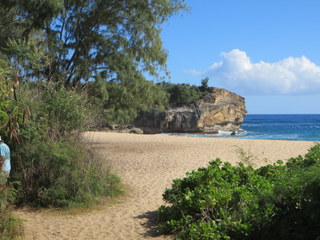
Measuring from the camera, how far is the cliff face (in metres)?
56.6

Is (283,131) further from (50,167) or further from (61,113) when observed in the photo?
(50,167)

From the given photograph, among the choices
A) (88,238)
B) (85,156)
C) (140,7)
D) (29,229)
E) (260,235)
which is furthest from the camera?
(140,7)

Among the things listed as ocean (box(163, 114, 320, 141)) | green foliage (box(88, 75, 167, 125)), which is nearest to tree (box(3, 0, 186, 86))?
green foliage (box(88, 75, 167, 125))

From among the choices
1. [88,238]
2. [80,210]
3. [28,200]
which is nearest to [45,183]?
[28,200]

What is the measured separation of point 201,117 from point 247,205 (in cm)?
5029

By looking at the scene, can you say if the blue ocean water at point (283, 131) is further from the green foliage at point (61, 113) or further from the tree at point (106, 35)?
the green foliage at point (61, 113)

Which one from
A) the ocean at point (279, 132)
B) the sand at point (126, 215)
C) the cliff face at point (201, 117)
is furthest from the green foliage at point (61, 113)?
the cliff face at point (201, 117)

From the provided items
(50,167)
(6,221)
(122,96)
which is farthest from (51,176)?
(122,96)

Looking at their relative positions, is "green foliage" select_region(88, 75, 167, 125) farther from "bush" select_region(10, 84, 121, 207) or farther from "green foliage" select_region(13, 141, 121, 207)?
"green foliage" select_region(13, 141, 121, 207)

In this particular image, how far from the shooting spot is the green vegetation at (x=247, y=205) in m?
5.04

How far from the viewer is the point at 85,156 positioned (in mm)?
10289

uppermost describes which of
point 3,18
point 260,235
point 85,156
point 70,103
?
point 3,18

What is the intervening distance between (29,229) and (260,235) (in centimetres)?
458

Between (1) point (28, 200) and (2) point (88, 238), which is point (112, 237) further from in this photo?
(1) point (28, 200)
